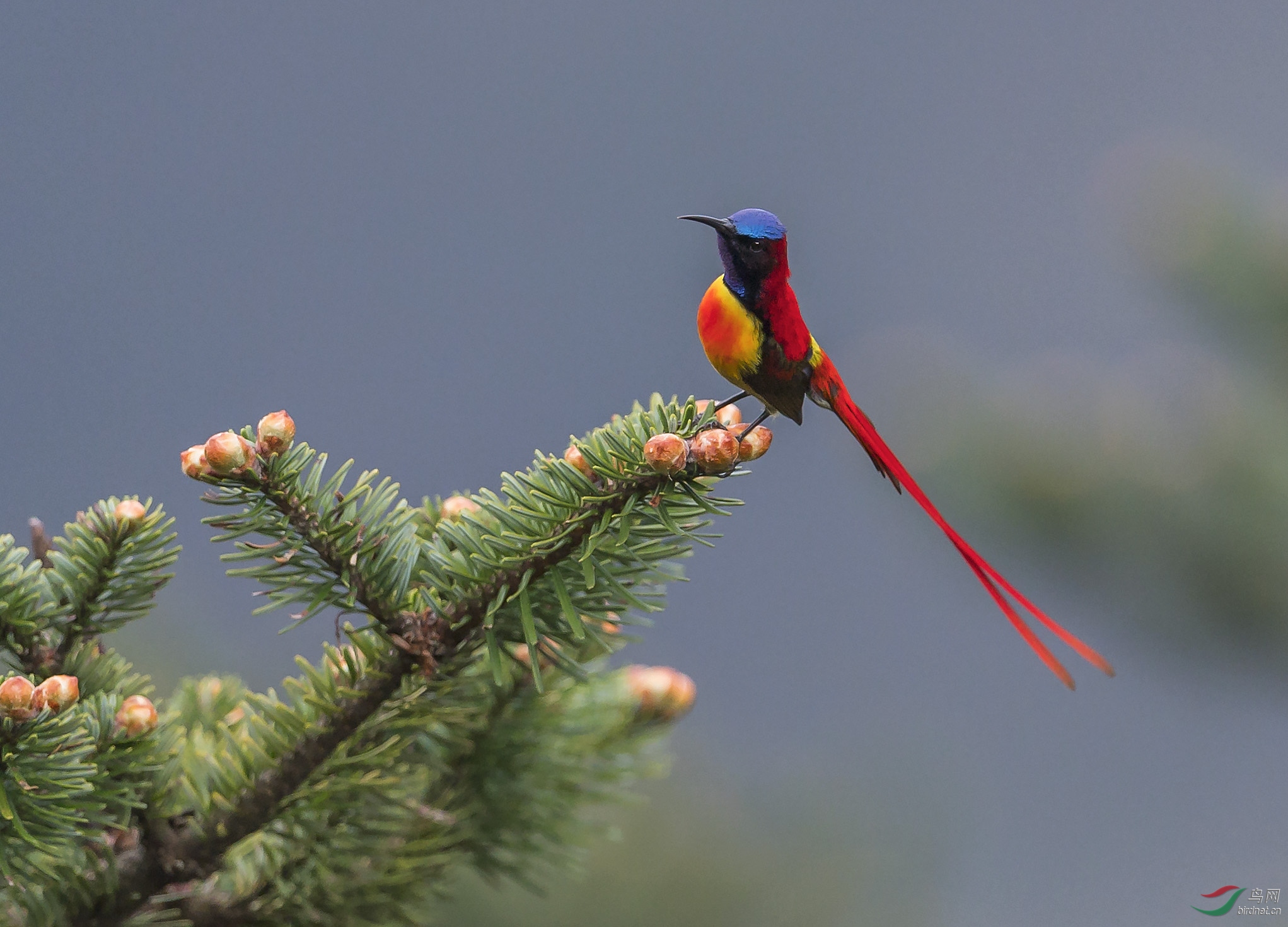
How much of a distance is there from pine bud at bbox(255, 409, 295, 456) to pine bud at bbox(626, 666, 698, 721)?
0.30 m

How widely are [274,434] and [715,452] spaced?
0.20m

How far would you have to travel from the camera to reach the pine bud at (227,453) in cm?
47

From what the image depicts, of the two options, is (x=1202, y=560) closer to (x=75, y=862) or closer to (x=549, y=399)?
(x=75, y=862)

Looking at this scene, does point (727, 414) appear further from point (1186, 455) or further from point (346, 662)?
point (1186, 455)

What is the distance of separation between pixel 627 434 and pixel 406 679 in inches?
6.5

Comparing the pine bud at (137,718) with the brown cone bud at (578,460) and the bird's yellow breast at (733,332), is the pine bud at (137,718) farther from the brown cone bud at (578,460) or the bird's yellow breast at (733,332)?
the bird's yellow breast at (733,332)

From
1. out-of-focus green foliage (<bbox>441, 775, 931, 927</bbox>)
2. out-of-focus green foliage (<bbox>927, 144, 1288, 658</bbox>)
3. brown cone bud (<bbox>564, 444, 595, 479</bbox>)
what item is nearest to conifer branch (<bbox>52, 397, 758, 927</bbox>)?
brown cone bud (<bbox>564, 444, 595, 479</bbox>)


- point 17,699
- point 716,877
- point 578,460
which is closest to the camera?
point 17,699

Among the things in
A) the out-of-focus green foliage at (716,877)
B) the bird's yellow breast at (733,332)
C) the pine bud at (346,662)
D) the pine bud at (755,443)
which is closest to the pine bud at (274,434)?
the pine bud at (346,662)

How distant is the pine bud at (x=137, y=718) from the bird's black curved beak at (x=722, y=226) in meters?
0.47

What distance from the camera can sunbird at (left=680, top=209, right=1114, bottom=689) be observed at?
72cm
